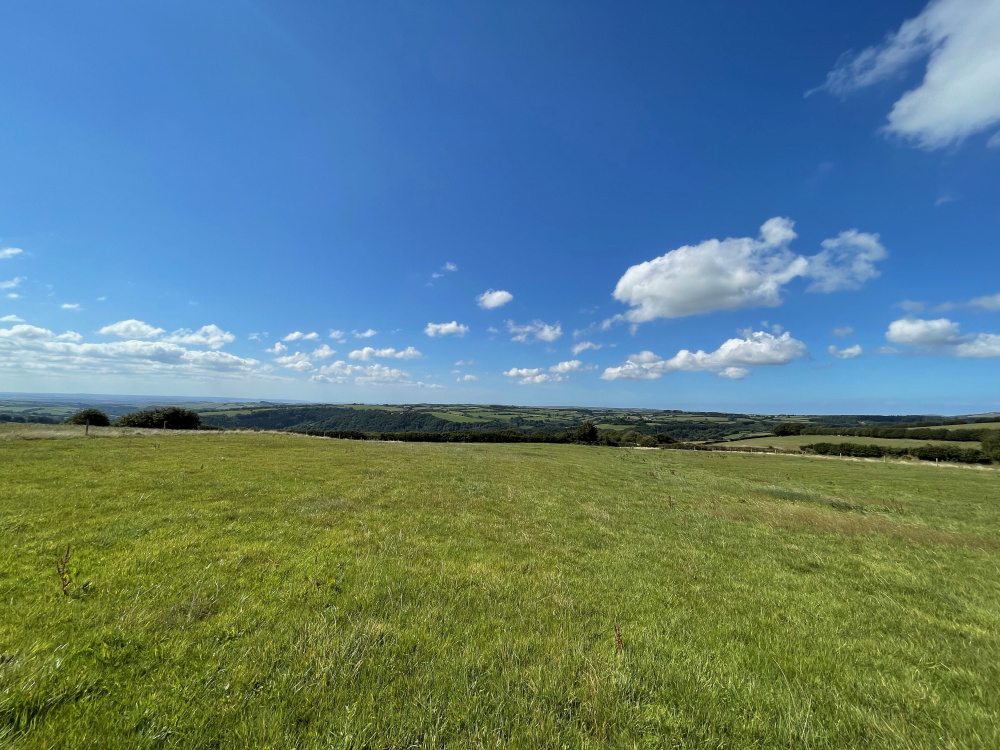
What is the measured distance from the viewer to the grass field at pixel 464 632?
13.4ft

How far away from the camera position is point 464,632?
6.00 m

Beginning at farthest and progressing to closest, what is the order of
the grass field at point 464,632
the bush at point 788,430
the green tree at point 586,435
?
1. the bush at point 788,430
2. the green tree at point 586,435
3. the grass field at point 464,632

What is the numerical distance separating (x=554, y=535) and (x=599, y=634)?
21.0ft

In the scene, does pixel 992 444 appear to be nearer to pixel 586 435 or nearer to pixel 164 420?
pixel 586 435

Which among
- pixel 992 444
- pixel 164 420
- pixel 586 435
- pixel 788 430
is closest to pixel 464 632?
pixel 164 420

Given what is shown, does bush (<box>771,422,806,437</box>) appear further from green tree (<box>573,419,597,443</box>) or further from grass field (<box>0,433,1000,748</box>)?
grass field (<box>0,433,1000,748</box>)

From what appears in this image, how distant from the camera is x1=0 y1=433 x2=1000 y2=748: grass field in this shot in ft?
13.4

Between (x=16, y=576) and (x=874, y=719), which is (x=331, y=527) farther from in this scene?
(x=874, y=719)

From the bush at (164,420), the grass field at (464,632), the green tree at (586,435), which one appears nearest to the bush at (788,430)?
the green tree at (586,435)

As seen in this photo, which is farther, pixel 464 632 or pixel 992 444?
pixel 992 444

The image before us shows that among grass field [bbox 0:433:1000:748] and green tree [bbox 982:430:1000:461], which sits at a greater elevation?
grass field [bbox 0:433:1000:748]

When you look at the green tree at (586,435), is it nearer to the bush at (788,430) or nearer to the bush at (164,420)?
the bush at (788,430)

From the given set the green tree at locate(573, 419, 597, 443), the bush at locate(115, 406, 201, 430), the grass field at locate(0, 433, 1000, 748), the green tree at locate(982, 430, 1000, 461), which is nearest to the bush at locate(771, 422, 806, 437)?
the green tree at locate(982, 430, 1000, 461)

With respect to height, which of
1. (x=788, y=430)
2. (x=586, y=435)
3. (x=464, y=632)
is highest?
(x=464, y=632)
